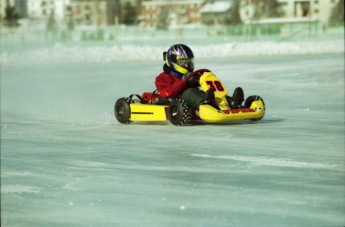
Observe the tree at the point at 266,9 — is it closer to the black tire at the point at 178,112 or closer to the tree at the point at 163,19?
the tree at the point at 163,19

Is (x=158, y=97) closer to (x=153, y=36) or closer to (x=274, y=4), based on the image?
(x=153, y=36)

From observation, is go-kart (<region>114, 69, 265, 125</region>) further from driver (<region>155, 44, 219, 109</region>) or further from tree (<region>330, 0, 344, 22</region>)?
tree (<region>330, 0, 344, 22</region>)

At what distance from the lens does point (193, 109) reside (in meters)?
8.22

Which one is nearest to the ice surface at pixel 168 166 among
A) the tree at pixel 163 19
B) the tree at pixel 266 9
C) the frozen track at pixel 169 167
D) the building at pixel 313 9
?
the frozen track at pixel 169 167

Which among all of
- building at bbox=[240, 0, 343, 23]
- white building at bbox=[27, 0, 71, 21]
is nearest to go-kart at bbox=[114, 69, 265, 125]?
building at bbox=[240, 0, 343, 23]

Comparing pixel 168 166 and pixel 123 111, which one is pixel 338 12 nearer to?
pixel 123 111

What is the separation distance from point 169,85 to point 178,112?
42cm

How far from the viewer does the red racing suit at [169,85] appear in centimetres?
823

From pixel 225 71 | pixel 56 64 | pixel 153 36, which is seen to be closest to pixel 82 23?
pixel 153 36

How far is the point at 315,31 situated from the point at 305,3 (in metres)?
5.52

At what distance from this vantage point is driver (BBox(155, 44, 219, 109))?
8.18 meters

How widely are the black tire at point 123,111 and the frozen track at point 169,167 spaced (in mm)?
99

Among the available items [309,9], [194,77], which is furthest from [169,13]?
[194,77]

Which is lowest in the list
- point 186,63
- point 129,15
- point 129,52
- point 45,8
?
point 129,52
